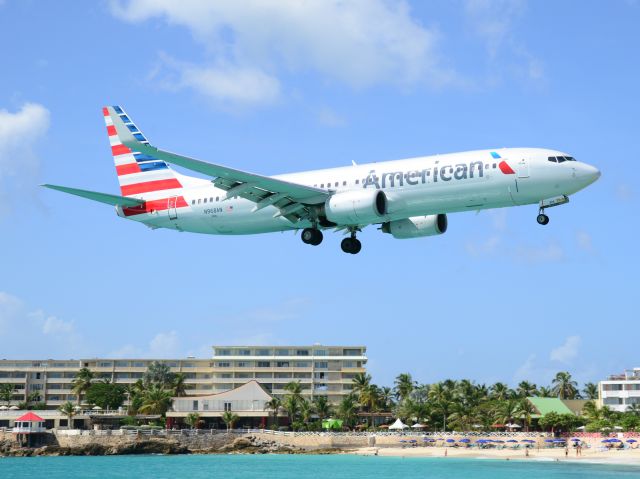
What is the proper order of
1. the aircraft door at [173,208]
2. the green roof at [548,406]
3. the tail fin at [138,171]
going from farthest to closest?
the green roof at [548,406] < the tail fin at [138,171] < the aircraft door at [173,208]

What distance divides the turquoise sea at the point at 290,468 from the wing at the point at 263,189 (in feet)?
200

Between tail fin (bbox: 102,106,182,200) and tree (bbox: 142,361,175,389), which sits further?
tree (bbox: 142,361,175,389)

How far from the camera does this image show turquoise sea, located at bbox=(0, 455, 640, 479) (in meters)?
109

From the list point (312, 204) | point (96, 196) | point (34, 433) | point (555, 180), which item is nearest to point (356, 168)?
point (312, 204)

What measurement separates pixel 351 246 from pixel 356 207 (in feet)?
22.0

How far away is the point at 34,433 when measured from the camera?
132125mm

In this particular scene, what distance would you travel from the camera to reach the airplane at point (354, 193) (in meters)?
46.4

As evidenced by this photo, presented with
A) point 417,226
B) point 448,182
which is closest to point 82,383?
point 417,226

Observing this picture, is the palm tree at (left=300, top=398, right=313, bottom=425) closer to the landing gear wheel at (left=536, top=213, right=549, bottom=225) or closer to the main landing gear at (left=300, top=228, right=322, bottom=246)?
the main landing gear at (left=300, top=228, right=322, bottom=246)

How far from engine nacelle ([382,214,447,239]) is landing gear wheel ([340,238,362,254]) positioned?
2.16 meters

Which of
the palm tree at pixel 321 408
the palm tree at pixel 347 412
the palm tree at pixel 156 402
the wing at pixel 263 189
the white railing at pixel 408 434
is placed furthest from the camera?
the palm tree at pixel 156 402

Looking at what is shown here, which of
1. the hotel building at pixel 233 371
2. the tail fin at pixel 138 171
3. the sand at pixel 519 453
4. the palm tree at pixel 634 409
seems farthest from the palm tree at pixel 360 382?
the tail fin at pixel 138 171

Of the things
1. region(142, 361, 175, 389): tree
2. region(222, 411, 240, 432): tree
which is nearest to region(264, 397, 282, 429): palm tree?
region(222, 411, 240, 432): tree

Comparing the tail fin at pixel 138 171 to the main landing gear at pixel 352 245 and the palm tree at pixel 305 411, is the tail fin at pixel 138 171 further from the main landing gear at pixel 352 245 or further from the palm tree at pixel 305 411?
the palm tree at pixel 305 411
